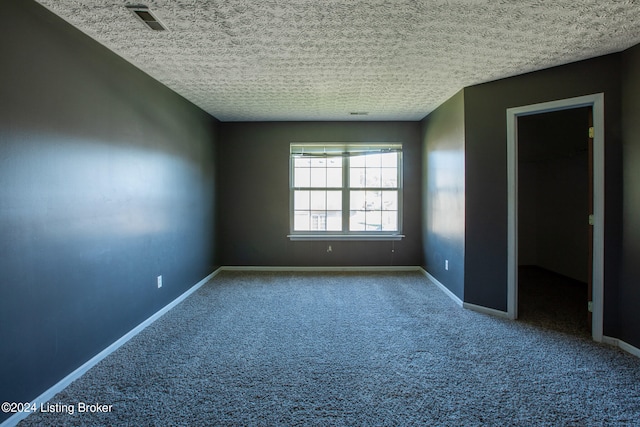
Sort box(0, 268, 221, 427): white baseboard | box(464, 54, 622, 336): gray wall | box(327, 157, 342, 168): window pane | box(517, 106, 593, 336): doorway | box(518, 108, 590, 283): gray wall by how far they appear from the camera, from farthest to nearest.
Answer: box(327, 157, 342, 168): window pane
box(518, 108, 590, 283): gray wall
box(517, 106, 593, 336): doorway
box(464, 54, 622, 336): gray wall
box(0, 268, 221, 427): white baseboard

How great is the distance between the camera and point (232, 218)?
482 cm

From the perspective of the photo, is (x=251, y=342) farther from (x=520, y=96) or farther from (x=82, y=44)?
(x=520, y=96)

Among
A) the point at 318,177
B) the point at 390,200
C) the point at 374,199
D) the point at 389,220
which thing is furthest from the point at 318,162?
the point at 389,220

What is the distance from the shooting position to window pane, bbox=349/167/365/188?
16.0 ft

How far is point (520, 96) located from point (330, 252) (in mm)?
3248

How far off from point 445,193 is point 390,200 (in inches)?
46.7

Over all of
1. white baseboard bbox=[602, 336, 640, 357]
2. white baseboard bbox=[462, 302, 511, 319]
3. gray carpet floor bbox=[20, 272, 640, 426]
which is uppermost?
white baseboard bbox=[462, 302, 511, 319]

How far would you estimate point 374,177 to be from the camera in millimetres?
4863

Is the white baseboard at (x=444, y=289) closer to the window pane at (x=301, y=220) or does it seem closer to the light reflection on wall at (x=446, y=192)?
the light reflection on wall at (x=446, y=192)

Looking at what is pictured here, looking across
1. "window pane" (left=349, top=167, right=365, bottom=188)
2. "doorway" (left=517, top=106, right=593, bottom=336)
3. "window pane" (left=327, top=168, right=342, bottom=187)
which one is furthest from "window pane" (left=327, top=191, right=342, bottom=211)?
"doorway" (left=517, top=106, right=593, bottom=336)

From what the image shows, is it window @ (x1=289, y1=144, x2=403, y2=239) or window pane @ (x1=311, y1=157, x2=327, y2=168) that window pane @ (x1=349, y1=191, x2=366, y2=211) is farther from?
window pane @ (x1=311, y1=157, x2=327, y2=168)

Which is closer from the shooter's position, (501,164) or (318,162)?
(501,164)

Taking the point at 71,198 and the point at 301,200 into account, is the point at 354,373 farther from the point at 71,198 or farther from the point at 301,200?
the point at 301,200

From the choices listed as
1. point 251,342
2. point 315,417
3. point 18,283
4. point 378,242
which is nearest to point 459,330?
point 315,417
